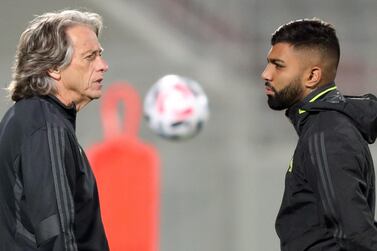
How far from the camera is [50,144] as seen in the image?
2.88 m

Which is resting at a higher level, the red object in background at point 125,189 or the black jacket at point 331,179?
the black jacket at point 331,179

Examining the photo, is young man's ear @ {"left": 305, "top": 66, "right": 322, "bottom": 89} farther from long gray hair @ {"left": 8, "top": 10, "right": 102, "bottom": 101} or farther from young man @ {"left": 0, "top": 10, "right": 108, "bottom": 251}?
long gray hair @ {"left": 8, "top": 10, "right": 102, "bottom": 101}

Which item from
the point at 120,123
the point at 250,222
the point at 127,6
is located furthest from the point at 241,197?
the point at 127,6

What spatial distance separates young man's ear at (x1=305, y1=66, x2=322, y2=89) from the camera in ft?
10.5

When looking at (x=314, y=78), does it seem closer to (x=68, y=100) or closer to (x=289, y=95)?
(x=289, y=95)

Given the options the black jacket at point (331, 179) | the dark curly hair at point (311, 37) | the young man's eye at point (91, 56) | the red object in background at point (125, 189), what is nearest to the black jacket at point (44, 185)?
the young man's eye at point (91, 56)

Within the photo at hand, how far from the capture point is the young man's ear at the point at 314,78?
10.5ft

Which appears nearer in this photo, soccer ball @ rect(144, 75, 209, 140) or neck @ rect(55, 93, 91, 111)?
neck @ rect(55, 93, 91, 111)

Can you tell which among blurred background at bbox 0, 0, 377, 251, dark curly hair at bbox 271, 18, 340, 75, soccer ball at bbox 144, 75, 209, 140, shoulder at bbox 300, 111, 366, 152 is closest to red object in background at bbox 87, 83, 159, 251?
soccer ball at bbox 144, 75, 209, 140

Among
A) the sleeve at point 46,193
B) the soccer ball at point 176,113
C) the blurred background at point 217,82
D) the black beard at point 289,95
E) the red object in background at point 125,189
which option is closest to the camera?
the sleeve at point 46,193

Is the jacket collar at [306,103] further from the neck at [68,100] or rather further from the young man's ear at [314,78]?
the neck at [68,100]

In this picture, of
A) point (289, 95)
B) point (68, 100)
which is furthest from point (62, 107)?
point (289, 95)

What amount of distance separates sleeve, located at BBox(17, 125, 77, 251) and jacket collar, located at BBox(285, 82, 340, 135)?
2.52ft

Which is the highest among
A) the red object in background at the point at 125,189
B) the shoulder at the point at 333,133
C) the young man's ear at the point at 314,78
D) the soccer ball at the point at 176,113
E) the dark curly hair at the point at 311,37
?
the dark curly hair at the point at 311,37
